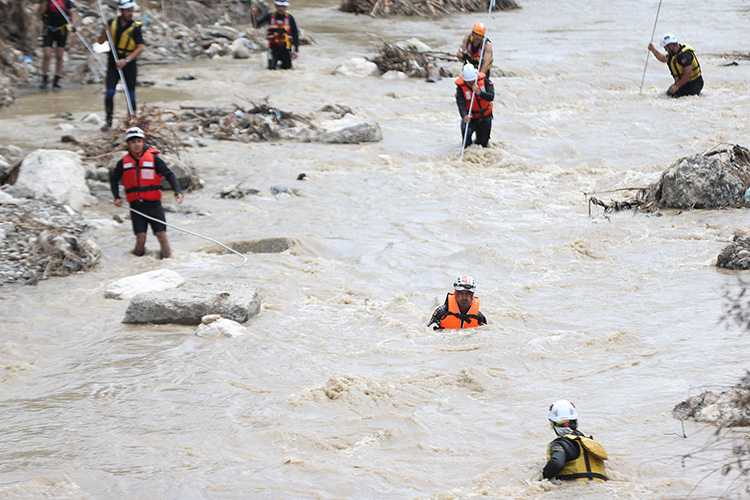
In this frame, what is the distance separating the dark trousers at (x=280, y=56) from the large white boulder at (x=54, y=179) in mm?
8469

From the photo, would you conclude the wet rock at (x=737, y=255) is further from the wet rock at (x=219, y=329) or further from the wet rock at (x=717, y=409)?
the wet rock at (x=219, y=329)

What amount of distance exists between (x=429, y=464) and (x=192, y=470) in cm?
147

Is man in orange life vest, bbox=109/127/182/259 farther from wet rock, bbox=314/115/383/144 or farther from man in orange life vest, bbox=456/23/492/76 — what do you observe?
man in orange life vest, bbox=456/23/492/76

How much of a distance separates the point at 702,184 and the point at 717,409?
5931mm

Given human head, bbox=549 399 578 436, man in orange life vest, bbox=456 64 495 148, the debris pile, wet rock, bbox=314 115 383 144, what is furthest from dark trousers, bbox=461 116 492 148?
the debris pile

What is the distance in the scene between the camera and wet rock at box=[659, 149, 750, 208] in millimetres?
9938

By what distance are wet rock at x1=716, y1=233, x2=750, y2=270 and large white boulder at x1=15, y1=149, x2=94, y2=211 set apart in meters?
7.92

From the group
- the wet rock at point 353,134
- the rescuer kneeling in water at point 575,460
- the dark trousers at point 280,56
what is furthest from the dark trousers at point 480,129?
the rescuer kneeling in water at point 575,460

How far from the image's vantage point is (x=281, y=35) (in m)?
18.2

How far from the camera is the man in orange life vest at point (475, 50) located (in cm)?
1304

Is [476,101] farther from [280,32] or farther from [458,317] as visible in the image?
[280,32]

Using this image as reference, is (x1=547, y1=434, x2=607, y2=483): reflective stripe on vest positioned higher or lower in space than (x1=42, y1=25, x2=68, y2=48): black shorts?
lower

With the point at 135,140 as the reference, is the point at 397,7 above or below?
above

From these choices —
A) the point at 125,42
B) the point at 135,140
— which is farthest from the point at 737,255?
the point at 125,42
